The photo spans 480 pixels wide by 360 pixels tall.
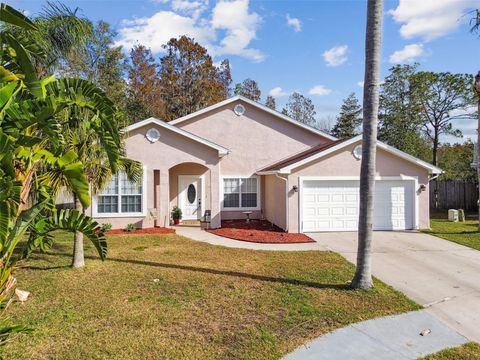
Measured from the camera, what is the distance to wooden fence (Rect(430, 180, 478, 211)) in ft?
74.6

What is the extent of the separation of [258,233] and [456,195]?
1615 cm

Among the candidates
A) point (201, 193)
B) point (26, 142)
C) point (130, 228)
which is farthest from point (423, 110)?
point (26, 142)

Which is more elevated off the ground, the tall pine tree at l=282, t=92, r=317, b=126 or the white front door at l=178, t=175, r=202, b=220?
the tall pine tree at l=282, t=92, r=317, b=126

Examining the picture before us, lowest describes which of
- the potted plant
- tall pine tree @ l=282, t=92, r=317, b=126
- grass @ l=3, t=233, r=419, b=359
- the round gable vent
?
grass @ l=3, t=233, r=419, b=359

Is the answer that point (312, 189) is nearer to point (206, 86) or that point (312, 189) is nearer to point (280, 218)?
point (280, 218)

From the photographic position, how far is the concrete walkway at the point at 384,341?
499 cm

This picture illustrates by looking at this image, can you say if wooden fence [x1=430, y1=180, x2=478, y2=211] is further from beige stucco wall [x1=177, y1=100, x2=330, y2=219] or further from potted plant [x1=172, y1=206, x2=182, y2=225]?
potted plant [x1=172, y1=206, x2=182, y2=225]

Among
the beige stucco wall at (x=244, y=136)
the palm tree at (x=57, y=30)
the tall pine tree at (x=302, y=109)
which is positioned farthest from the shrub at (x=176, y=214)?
the tall pine tree at (x=302, y=109)

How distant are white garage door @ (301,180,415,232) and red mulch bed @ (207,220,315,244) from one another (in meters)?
1.31

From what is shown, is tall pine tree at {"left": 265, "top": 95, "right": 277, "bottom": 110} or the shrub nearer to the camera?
the shrub

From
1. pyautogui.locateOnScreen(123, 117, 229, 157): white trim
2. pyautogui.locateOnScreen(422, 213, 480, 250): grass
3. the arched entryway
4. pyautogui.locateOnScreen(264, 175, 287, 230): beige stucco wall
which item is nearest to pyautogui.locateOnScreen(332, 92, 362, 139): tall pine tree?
pyautogui.locateOnScreen(422, 213, 480, 250): grass

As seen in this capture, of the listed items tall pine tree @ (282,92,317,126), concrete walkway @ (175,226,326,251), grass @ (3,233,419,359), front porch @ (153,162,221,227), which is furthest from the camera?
tall pine tree @ (282,92,317,126)

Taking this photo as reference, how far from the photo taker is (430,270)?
9164 mm

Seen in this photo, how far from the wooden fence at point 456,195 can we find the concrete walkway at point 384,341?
1989cm
